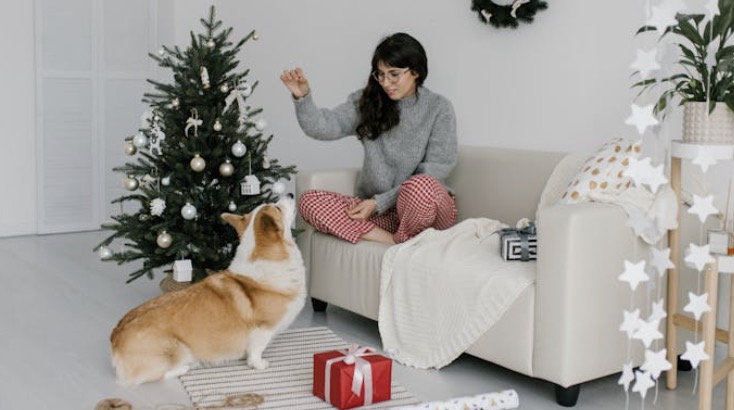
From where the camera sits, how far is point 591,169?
2996mm

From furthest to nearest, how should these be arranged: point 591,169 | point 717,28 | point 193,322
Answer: point 591,169 < point 193,322 < point 717,28

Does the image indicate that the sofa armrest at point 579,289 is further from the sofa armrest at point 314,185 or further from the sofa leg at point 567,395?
the sofa armrest at point 314,185

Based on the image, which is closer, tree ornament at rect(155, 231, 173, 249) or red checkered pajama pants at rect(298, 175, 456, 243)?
red checkered pajama pants at rect(298, 175, 456, 243)

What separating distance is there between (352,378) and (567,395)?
0.62 meters

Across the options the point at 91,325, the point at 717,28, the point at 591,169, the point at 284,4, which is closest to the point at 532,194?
the point at 591,169

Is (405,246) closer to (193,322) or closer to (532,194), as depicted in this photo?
(532,194)

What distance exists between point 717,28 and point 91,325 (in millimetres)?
2428

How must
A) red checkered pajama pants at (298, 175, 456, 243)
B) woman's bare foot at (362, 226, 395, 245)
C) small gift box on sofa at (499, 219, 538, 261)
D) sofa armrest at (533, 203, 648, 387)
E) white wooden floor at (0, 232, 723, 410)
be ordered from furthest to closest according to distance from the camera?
woman's bare foot at (362, 226, 395, 245), red checkered pajama pants at (298, 175, 456, 243), small gift box on sofa at (499, 219, 538, 261), white wooden floor at (0, 232, 723, 410), sofa armrest at (533, 203, 648, 387)

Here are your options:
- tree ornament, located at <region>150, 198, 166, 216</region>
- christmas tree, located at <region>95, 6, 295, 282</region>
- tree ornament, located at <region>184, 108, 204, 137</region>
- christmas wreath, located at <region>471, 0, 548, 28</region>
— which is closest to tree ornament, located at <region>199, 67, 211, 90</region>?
christmas tree, located at <region>95, 6, 295, 282</region>

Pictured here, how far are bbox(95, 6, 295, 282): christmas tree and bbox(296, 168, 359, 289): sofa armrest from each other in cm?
8

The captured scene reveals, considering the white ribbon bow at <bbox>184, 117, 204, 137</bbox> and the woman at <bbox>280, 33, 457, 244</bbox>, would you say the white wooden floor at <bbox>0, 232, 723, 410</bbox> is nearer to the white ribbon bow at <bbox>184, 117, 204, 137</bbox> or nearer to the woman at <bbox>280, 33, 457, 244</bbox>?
the woman at <bbox>280, 33, 457, 244</bbox>

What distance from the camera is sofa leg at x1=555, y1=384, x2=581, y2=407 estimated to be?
263cm

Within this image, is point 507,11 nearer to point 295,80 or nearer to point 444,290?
point 295,80

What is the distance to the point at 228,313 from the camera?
285cm
